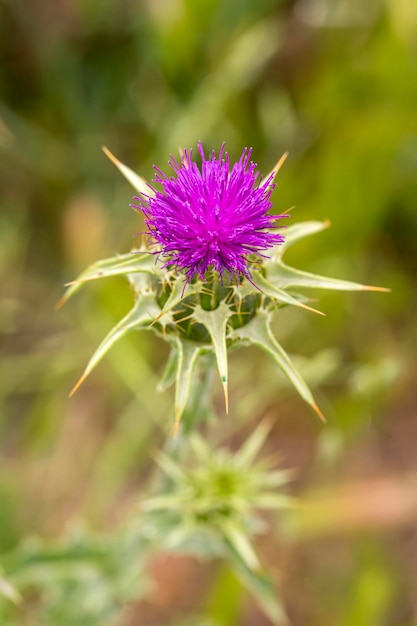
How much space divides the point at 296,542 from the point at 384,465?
794mm

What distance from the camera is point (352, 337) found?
4.57 metres

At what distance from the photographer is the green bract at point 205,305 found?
1936 millimetres

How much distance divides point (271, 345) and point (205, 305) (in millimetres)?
221

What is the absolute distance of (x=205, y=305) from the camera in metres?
2.01

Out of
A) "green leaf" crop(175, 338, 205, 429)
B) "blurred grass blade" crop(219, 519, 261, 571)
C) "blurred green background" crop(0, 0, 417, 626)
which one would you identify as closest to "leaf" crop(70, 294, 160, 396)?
"green leaf" crop(175, 338, 205, 429)

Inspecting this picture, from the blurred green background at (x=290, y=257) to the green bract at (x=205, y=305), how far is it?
1781 mm

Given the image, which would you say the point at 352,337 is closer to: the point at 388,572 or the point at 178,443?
the point at 388,572

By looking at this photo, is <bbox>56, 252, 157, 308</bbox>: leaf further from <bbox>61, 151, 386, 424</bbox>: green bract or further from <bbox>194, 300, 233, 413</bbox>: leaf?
<bbox>194, 300, 233, 413</bbox>: leaf

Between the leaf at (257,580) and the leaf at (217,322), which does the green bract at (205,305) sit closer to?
the leaf at (217,322)

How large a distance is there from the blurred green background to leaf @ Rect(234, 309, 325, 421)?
5.86 feet

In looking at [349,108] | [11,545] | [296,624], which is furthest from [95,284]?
[296,624]

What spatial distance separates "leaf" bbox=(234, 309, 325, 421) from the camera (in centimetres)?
188

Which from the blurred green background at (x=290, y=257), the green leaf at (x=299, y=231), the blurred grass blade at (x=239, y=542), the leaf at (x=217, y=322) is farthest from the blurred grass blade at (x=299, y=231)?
the blurred green background at (x=290, y=257)

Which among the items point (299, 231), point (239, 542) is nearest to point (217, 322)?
point (299, 231)
